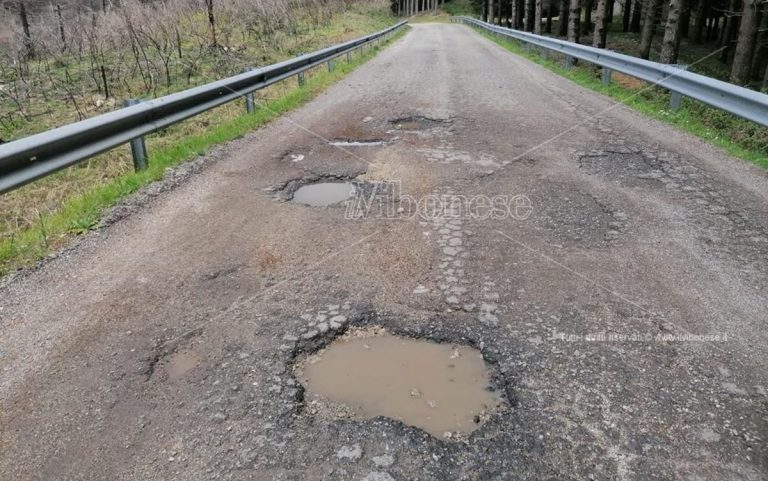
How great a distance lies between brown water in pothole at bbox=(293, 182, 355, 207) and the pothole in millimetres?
2531

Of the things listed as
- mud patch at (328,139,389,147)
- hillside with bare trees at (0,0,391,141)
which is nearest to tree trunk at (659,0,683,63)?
mud patch at (328,139,389,147)

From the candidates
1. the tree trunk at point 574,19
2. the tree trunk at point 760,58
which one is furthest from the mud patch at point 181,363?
the tree trunk at point 760,58

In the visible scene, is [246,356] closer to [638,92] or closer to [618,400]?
[618,400]

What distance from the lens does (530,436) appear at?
86.2 inches

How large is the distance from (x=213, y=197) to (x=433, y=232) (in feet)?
7.16

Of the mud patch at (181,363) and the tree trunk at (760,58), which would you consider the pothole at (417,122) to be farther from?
the tree trunk at (760,58)

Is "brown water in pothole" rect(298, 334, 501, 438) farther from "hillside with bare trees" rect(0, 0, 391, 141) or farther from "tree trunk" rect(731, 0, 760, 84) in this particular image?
"tree trunk" rect(731, 0, 760, 84)

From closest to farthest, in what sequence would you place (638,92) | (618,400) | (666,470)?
(666,470), (618,400), (638,92)

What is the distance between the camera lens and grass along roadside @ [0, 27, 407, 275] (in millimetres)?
4043

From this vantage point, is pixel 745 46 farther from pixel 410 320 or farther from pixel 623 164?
pixel 410 320

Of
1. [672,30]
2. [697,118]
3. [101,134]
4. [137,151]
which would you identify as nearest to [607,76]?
[672,30]

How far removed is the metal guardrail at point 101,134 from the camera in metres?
4.05

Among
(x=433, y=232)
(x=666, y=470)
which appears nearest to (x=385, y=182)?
(x=433, y=232)

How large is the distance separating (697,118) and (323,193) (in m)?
6.02
